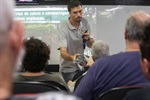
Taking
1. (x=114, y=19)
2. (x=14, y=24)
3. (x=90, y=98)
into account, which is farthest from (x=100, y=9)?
(x=14, y=24)

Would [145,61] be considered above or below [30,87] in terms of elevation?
above

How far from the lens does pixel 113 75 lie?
72.9 inches

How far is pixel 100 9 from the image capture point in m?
5.57

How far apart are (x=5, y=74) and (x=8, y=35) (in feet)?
0.30

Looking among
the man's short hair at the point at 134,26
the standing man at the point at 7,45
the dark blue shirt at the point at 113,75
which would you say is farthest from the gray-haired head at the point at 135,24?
the standing man at the point at 7,45

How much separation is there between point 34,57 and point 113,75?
28.9 inches

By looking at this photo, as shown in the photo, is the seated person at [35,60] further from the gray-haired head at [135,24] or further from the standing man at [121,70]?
the gray-haired head at [135,24]

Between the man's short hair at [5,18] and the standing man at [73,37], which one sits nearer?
the man's short hair at [5,18]

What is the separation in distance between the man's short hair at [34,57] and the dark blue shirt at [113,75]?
503 millimetres

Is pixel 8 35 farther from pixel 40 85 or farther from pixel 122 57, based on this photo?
pixel 122 57

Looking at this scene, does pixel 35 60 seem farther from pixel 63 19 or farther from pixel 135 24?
pixel 63 19

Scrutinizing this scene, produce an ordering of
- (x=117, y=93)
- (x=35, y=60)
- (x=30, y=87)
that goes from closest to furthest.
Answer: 1. (x=117, y=93)
2. (x=30, y=87)
3. (x=35, y=60)

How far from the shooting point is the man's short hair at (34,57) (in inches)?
90.8

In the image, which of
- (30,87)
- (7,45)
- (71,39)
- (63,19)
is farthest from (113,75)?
(63,19)
